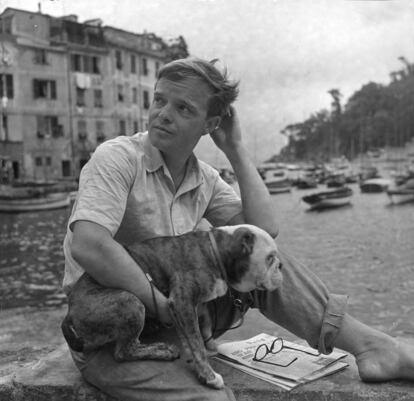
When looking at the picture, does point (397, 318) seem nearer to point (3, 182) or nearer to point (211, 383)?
point (211, 383)

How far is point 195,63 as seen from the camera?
2.56 meters

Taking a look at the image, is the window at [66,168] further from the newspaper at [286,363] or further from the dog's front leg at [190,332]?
the dog's front leg at [190,332]

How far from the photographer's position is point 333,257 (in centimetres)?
2400

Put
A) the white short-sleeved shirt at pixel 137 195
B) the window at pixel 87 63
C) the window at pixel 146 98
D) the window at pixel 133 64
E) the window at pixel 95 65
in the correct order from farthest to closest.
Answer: the window at pixel 133 64
the window at pixel 146 98
the window at pixel 95 65
the window at pixel 87 63
the white short-sleeved shirt at pixel 137 195

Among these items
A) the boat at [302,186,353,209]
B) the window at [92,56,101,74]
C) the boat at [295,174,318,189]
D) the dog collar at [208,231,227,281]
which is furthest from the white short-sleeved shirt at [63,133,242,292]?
the boat at [295,174,318,189]

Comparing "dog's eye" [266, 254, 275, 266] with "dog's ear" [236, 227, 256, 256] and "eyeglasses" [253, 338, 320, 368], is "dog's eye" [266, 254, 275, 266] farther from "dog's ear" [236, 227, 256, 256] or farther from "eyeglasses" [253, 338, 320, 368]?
"eyeglasses" [253, 338, 320, 368]

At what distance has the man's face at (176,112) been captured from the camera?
8.43 feet

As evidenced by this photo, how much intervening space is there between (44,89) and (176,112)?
140 ft

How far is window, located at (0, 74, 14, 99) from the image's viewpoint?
Result: 41.6 metres

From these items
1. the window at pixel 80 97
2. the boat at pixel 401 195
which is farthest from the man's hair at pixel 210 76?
the boat at pixel 401 195

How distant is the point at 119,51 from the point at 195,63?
154ft

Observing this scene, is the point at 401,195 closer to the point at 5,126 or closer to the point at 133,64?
the point at 133,64

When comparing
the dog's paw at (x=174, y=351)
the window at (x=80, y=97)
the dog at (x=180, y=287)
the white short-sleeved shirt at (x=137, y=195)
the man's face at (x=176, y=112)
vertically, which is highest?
the window at (x=80, y=97)

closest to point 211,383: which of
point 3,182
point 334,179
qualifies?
point 3,182
